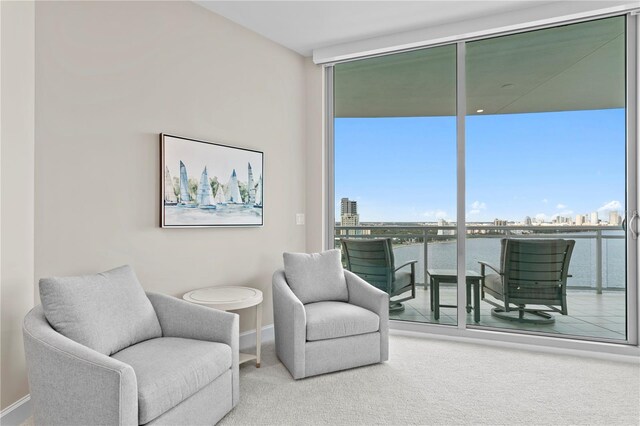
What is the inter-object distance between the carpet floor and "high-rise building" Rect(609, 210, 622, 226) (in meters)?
1.10

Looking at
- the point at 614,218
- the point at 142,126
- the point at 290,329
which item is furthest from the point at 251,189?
the point at 614,218

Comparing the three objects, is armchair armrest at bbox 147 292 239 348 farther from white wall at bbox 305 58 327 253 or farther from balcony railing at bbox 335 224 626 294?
balcony railing at bbox 335 224 626 294

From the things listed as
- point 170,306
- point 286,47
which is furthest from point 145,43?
point 170,306

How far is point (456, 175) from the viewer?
147 inches

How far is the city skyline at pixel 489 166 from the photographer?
3314mm

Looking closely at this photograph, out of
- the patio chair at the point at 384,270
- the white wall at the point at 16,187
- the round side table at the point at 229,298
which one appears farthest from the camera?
the patio chair at the point at 384,270

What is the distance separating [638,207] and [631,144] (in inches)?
20.1

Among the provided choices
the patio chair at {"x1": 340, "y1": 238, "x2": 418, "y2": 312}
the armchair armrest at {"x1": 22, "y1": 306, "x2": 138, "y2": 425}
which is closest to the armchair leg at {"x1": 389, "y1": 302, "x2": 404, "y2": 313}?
the patio chair at {"x1": 340, "y1": 238, "x2": 418, "y2": 312}

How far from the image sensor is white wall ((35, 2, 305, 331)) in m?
2.32

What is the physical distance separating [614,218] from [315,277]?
8.21ft

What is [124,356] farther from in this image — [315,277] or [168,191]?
[315,277]

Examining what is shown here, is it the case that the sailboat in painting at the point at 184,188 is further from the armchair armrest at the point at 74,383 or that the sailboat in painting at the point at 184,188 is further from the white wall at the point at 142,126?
the armchair armrest at the point at 74,383

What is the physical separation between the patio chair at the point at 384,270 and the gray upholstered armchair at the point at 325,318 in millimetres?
596

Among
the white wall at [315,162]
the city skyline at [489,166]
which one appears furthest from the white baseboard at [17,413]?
the city skyline at [489,166]
